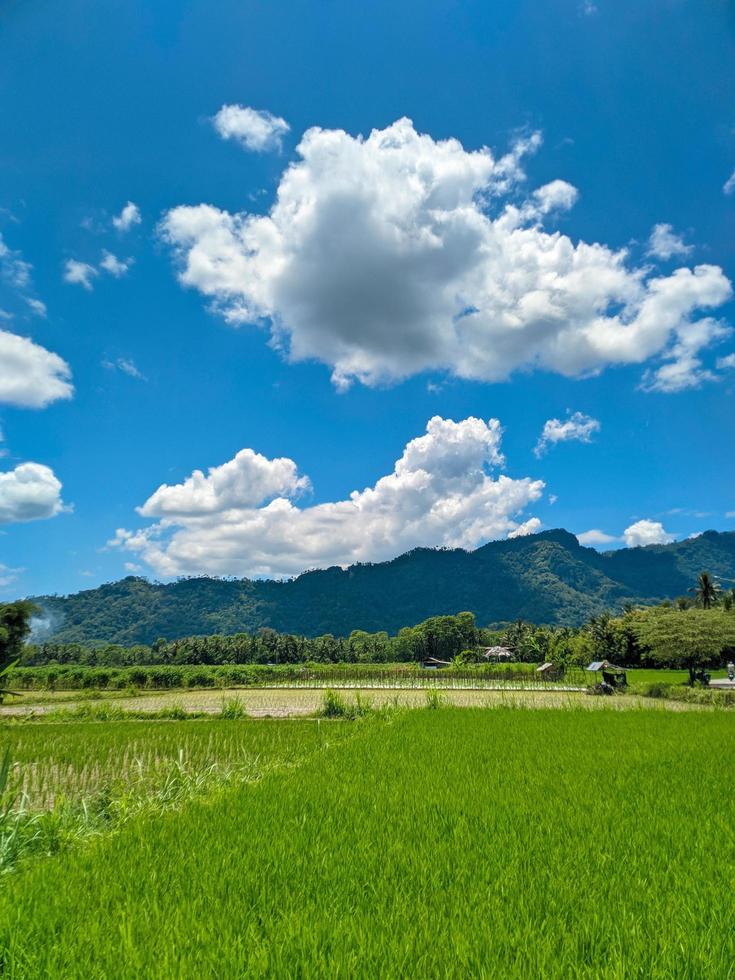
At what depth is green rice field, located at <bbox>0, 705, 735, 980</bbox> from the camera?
103 inches

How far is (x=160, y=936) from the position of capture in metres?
2.85

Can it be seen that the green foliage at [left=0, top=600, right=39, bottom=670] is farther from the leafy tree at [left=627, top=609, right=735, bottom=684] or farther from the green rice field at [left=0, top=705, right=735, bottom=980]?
the leafy tree at [left=627, top=609, right=735, bottom=684]

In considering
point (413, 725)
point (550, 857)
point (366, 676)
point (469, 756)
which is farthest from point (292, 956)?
point (366, 676)

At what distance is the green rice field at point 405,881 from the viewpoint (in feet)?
8.58

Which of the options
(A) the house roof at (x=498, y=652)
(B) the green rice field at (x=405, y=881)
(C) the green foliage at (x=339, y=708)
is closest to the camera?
(B) the green rice field at (x=405, y=881)

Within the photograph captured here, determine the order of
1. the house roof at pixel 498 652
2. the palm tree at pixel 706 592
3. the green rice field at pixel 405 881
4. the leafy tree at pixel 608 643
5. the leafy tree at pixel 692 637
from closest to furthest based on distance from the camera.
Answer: the green rice field at pixel 405 881, the leafy tree at pixel 692 637, the palm tree at pixel 706 592, the leafy tree at pixel 608 643, the house roof at pixel 498 652

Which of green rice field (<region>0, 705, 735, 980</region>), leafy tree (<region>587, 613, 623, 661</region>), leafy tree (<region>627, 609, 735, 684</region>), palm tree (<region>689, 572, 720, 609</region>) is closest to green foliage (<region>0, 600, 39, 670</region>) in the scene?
green rice field (<region>0, 705, 735, 980</region>)

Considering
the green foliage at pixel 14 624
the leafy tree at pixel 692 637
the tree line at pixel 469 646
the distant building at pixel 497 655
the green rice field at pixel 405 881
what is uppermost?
the green foliage at pixel 14 624

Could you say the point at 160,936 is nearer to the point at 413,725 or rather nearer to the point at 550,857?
the point at 550,857

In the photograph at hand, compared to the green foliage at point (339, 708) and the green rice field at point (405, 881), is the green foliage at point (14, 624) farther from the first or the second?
the green rice field at point (405, 881)

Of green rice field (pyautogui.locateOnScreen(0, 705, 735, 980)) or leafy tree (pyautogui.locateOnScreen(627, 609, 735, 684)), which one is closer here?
green rice field (pyautogui.locateOnScreen(0, 705, 735, 980))

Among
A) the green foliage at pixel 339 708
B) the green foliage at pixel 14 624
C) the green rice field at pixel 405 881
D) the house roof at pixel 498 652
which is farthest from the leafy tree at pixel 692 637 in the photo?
the house roof at pixel 498 652

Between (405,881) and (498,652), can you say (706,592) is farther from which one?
(405,881)

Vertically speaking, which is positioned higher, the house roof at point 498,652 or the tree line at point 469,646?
the tree line at point 469,646
